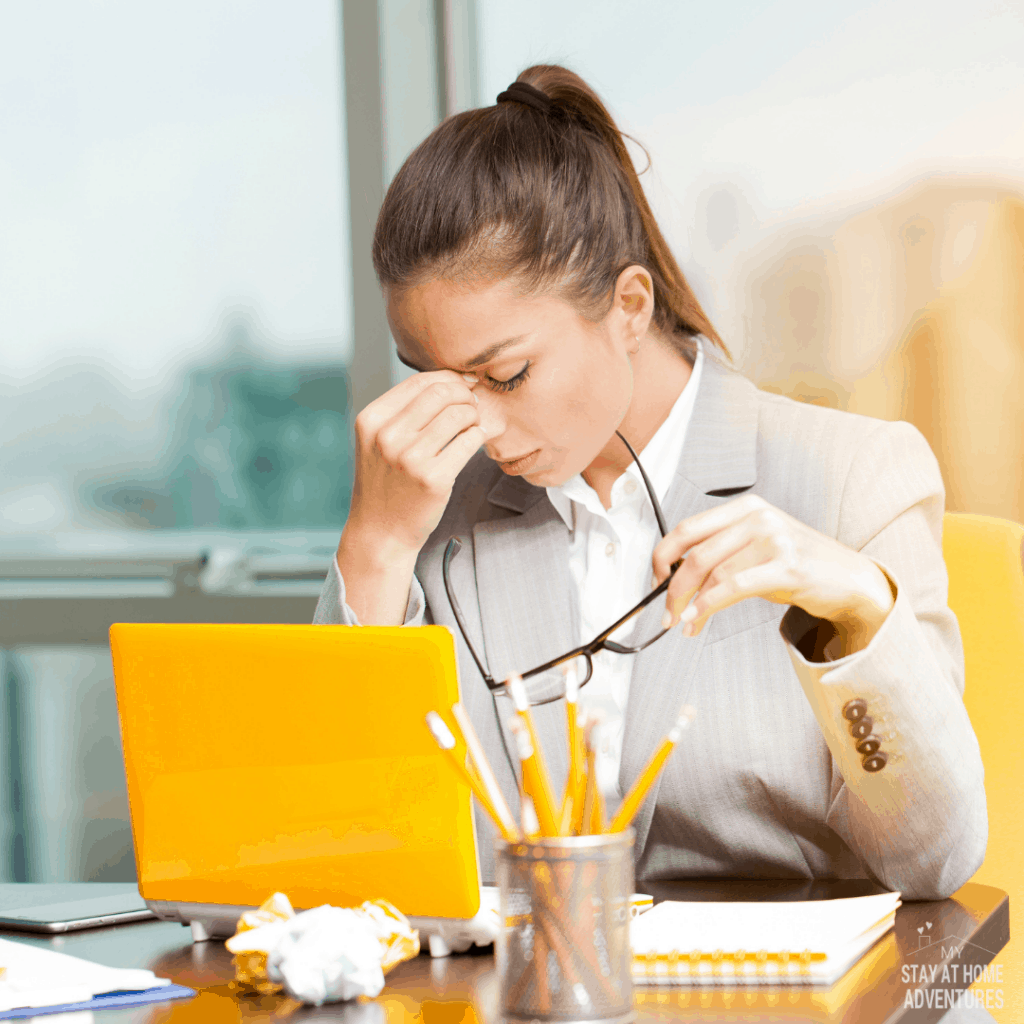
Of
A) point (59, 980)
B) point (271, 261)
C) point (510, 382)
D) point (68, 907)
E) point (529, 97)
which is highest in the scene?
point (529, 97)

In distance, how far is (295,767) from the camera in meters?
0.82

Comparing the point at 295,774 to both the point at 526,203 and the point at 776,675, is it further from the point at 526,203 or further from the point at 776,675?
the point at 526,203

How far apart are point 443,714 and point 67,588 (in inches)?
77.9

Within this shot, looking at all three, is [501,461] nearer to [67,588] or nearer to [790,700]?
[790,700]

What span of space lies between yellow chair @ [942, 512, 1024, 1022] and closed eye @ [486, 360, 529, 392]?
485mm

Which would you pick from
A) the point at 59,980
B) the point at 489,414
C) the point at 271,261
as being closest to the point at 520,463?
the point at 489,414

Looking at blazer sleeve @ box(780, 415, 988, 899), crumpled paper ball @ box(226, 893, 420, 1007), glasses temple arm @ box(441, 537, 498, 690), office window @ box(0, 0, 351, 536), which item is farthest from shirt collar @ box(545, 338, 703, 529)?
office window @ box(0, 0, 351, 536)

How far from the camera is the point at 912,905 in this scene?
94 centimetres

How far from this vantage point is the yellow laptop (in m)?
0.77

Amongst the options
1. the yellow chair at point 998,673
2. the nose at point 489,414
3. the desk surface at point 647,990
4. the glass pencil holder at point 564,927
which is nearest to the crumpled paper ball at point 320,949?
the desk surface at point 647,990

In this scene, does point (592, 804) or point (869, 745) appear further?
point (869, 745)

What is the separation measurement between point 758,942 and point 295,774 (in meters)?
0.32

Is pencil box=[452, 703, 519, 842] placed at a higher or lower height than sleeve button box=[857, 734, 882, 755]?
higher

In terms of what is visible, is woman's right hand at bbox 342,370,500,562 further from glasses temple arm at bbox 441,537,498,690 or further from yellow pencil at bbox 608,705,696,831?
yellow pencil at bbox 608,705,696,831
